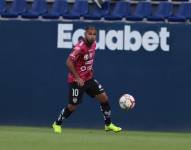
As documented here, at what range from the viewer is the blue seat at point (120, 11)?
45.1 feet

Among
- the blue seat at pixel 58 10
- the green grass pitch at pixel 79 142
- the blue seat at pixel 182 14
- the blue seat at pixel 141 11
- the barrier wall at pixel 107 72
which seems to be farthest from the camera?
the blue seat at pixel 58 10

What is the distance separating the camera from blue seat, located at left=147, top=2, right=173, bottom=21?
1368 centimetres

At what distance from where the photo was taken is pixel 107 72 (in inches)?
524

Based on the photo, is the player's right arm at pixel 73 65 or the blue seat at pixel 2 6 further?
the blue seat at pixel 2 6

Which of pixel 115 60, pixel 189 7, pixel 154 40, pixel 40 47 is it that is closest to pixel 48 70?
pixel 40 47

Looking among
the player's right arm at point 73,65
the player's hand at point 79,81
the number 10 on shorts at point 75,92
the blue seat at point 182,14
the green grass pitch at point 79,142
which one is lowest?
the green grass pitch at point 79,142

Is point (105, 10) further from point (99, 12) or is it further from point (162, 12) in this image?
point (162, 12)

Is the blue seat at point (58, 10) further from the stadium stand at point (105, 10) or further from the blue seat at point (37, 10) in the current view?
the blue seat at point (37, 10)

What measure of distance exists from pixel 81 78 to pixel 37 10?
3112 mm

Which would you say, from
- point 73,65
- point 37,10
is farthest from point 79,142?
point 37,10

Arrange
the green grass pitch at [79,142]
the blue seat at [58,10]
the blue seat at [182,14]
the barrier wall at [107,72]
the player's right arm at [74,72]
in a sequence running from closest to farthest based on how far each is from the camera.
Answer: the green grass pitch at [79,142]
the player's right arm at [74,72]
the barrier wall at [107,72]
the blue seat at [182,14]
the blue seat at [58,10]

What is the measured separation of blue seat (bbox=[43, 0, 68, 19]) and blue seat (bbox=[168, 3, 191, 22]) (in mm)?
2254

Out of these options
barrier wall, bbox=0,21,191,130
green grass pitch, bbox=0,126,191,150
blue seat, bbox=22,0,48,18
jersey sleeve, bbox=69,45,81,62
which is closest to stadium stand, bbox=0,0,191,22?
blue seat, bbox=22,0,48,18

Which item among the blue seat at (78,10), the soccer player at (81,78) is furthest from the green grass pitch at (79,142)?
the blue seat at (78,10)
